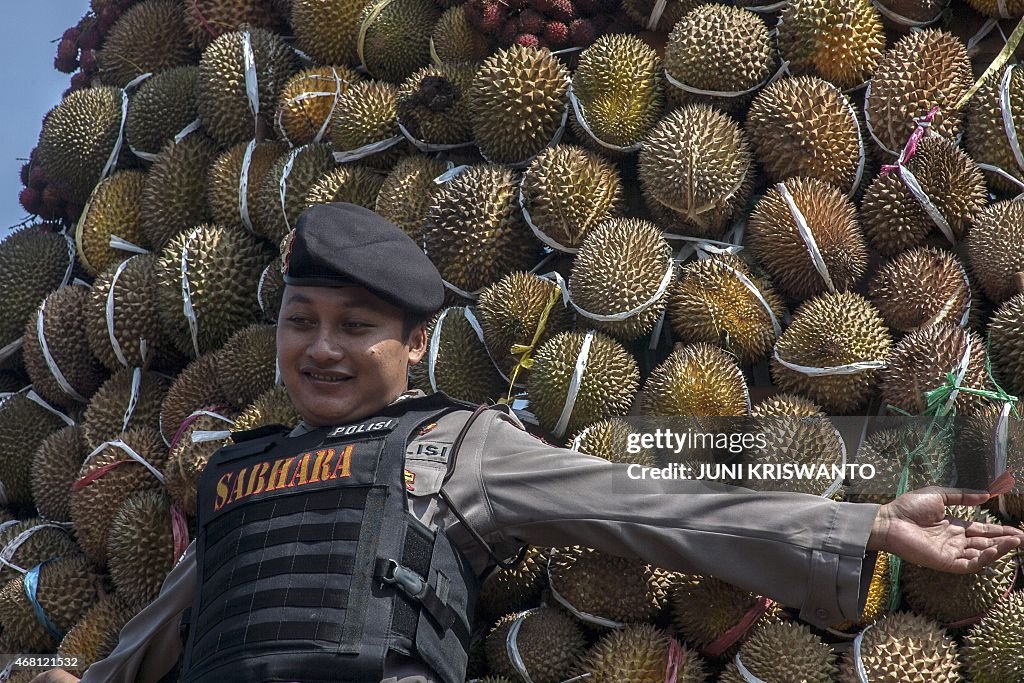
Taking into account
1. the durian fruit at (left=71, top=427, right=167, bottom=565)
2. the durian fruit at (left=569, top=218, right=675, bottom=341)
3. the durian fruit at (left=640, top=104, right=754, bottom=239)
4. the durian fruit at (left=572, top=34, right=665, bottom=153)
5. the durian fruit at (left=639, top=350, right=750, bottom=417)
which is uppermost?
the durian fruit at (left=572, top=34, right=665, bottom=153)

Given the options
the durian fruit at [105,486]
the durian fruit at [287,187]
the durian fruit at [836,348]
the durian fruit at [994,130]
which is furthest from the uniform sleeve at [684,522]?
the durian fruit at [105,486]

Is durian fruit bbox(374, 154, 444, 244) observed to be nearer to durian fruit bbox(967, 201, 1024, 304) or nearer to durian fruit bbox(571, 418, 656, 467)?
durian fruit bbox(571, 418, 656, 467)

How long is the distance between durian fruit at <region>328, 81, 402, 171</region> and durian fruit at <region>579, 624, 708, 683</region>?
1.89 metres

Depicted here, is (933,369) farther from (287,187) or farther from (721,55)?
(287,187)

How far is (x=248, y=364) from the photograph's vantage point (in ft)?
12.1

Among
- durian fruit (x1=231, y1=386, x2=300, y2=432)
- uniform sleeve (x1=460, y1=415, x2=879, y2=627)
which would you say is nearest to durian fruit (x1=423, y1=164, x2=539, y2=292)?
durian fruit (x1=231, y1=386, x2=300, y2=432)

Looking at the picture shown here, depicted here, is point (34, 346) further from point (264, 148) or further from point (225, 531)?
point (225, 531)

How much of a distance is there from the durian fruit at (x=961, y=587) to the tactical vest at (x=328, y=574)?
42.6 inches

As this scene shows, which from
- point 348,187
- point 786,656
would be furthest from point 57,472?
point 786,656

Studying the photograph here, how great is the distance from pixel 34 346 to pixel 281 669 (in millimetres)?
2451

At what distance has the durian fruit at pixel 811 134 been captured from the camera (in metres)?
3.13

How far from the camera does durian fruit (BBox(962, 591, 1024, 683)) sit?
2.47 metres

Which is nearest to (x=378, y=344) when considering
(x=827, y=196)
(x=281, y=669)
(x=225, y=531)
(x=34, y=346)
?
(x=225, y=531)

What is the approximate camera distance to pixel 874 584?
2643 mm
